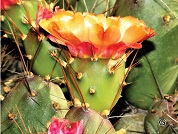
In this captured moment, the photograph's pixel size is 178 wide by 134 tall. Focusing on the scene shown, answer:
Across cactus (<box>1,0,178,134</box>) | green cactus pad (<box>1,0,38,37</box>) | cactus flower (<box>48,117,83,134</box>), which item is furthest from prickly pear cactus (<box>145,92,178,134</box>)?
green cactus pad (<box>1,0,38,37</box>)

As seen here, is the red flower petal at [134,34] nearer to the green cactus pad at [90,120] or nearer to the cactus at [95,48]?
the cactus at [95,48]

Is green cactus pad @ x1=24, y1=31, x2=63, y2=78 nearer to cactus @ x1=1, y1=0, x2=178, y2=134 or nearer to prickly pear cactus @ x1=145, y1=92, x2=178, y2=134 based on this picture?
cactus @ x1=1, y1=0, x2=178, y2=134

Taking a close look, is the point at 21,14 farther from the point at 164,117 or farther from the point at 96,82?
the point at 164,117

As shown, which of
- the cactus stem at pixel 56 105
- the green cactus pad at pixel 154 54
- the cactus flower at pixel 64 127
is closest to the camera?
the cactus flower at pixel 64 127

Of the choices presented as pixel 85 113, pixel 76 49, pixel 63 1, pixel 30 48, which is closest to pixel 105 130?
pixel 85 113

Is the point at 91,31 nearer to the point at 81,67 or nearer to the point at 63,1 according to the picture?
the point at 81,67

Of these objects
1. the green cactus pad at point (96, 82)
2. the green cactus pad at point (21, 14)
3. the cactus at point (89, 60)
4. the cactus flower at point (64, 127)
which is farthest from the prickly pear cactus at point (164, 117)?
the green cactus pad at point (21, 14)

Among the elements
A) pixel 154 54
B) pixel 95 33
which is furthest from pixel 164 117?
pixel 95 33
